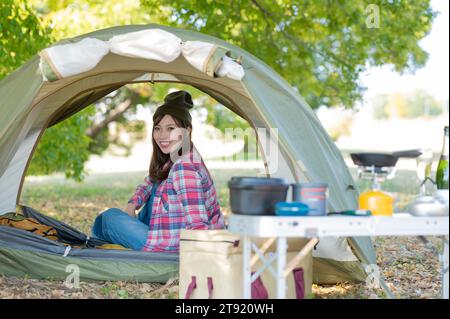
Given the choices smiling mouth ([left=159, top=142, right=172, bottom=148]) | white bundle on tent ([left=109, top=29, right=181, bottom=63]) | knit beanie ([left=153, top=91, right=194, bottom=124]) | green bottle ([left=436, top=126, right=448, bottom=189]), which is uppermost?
white bundle on tent ([left=109, top=29, right=181, bottom=63])

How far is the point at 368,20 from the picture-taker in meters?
7.93

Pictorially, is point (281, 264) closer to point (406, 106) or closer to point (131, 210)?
point (131, 210)

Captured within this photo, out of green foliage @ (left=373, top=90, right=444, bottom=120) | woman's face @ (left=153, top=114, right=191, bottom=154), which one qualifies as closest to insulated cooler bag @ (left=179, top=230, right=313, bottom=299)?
woman's face @ (left=153, top=114, right=191, bottom=154)

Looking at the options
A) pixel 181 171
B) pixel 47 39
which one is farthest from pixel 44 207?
pixel 181 171

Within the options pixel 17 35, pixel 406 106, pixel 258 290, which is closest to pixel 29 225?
pixel 258 290

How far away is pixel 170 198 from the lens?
4430 millimetres

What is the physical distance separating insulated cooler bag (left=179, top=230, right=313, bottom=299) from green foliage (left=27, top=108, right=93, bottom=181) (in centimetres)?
561

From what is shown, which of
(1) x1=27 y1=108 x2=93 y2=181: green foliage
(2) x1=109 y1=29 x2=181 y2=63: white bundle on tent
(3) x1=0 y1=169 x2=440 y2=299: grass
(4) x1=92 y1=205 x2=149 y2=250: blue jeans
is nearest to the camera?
(2) x1=109 y1=29 x2=181 y2=63: white bundle on tent

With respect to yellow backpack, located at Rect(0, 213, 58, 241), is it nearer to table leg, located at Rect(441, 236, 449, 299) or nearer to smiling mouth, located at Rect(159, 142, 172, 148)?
smiling mouth, located at Rect(159, 142, 172, 148)

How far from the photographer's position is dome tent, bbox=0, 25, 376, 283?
12.5 ft

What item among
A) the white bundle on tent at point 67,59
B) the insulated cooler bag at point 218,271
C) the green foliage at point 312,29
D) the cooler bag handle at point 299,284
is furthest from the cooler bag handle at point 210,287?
the green foliage at point 312,29

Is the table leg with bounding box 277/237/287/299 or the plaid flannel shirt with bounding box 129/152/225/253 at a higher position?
the plaid flannel shirt with bounding box 129/152/225/253

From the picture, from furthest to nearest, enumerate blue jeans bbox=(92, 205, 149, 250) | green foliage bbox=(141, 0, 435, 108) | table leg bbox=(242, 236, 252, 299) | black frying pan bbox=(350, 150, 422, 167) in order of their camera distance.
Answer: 1. green foliage bbox=(141, 0, 435, 108)
2. blue jeans bbox=(92, 205, 149, 250)
3. black frying pan bbox=(350, 150, 422, 167)
4. table leg bbox=(242, 236, 252, 299)
